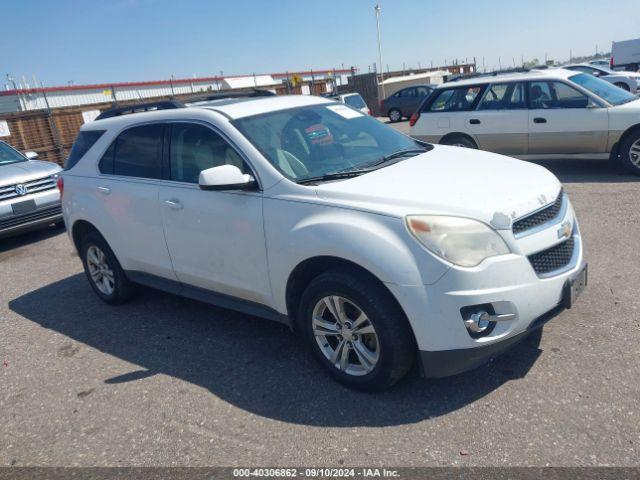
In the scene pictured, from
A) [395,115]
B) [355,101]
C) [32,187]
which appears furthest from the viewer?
[395,115]

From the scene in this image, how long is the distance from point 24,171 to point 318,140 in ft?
21.1

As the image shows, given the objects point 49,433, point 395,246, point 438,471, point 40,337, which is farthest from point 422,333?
point 40,337

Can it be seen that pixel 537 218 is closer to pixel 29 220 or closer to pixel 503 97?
pixel 503 97

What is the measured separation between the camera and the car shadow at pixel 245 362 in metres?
3.21

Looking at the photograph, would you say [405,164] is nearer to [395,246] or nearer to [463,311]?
[395,246]

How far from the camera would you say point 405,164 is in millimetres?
3803

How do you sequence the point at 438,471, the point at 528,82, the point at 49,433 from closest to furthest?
the point at 438,471 → the point at 49,433 → the point at 528,82

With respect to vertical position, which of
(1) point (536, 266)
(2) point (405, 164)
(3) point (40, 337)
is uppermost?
(2) point (405, 164)

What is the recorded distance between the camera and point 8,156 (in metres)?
9.32

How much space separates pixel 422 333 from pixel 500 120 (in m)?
6.88

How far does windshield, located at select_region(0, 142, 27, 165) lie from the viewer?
915cm

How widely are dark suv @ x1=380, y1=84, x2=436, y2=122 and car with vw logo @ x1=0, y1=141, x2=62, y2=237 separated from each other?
1703 cm

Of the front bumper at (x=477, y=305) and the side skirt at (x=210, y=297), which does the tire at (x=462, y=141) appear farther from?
the front bumper at (x=477, y=305)

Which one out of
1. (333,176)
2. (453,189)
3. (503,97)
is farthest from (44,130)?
(453,189)
